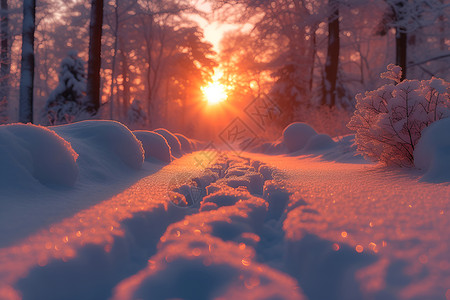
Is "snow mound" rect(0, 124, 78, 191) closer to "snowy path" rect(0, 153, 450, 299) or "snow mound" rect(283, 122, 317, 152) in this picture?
"snowy path" rect(0, 153, 450, 299)

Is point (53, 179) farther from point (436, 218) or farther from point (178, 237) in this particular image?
point (436, 218)

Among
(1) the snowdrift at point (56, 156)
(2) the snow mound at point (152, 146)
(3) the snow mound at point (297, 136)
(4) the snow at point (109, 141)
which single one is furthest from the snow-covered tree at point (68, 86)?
(1) the snowdrift at point (56, 156)

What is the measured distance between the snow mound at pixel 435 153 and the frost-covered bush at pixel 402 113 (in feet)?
0.70

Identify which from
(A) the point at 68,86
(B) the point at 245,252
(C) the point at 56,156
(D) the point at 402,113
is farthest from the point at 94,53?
(B) the point at 245,252

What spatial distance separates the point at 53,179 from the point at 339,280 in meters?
1.77

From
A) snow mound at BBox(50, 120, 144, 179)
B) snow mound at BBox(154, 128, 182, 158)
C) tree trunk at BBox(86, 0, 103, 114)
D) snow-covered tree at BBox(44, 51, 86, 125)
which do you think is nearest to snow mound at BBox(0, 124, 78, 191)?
snow mound at BBox(50, 120, 144, 179)

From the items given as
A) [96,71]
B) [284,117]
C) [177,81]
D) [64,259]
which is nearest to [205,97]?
[177,81]

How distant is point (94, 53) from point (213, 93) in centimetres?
1701

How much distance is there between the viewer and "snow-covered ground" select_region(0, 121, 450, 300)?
2.91 ft

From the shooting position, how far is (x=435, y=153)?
2.13 m

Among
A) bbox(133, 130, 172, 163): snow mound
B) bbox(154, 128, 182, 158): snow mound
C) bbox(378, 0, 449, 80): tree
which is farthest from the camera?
bbox(378, 0, 449, 80): tree

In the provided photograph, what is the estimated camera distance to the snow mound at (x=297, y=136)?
6836mm

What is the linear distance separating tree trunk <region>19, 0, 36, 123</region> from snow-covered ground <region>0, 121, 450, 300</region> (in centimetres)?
560

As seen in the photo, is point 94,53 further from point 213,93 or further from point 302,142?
point 213,93
